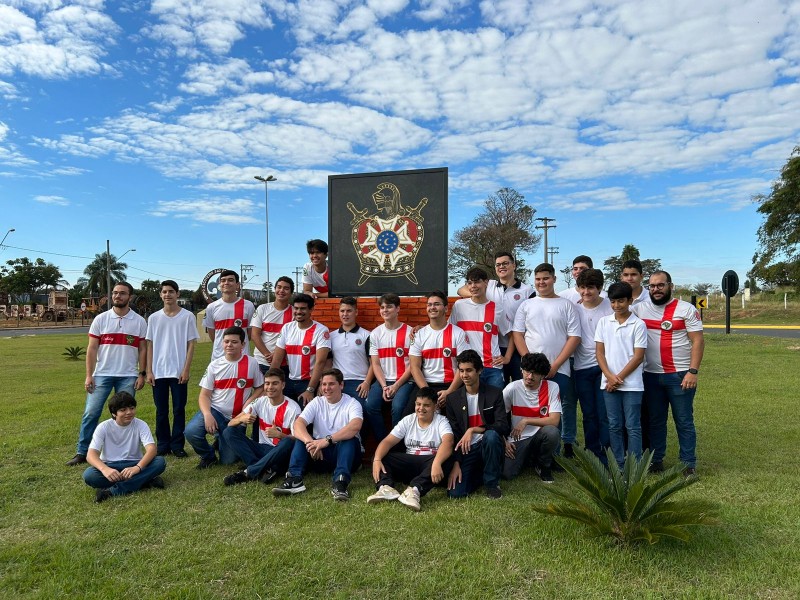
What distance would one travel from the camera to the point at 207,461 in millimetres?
5527

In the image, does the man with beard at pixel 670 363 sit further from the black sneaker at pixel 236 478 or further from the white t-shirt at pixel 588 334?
the black sneaker at pixel 236 478

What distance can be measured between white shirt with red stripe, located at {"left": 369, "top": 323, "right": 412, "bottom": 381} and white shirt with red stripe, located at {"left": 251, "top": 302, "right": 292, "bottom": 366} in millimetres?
1180

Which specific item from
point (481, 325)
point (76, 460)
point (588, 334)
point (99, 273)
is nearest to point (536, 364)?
point (481, 325)

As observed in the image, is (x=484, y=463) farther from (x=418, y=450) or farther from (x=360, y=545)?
(x=360, y=545)

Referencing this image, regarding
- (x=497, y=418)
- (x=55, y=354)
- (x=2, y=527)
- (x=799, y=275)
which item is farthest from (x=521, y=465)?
(x=799, y=275)

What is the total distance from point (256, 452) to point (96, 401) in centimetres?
192

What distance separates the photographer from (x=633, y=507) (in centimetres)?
345

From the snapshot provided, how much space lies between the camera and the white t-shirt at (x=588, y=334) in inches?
211

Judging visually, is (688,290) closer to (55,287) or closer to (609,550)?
(609,550)

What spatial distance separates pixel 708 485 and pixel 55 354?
2005 centimetres

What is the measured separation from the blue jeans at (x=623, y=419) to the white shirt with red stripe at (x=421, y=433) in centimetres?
148

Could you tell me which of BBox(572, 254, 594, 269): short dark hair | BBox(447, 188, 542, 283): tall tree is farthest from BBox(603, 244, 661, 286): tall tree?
BBox(572, 254, 594, 269): short dark hair

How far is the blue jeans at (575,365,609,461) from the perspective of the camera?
534cm

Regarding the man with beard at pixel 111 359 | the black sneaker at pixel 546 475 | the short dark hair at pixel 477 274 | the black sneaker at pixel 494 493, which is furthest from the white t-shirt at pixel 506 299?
the man with beard at pixel 111 359
